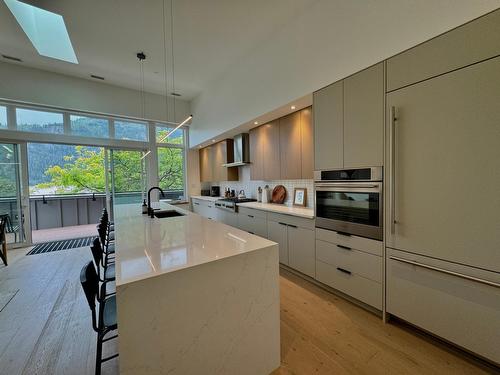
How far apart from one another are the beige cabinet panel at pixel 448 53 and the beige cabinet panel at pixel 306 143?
1201 millimetres

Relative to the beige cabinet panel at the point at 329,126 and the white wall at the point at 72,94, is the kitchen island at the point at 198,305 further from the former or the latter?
the white wall at the point at 72,94

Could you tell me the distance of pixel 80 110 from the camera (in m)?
4.94

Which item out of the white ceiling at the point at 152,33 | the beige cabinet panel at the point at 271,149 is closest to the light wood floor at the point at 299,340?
the beige cabinet panel at the point at 271,149

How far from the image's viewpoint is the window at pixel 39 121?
4.57 meters

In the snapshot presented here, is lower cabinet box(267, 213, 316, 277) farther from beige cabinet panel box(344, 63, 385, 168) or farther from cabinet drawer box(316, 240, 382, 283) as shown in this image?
beige cabinet panel box(344, 63, 385, 168)

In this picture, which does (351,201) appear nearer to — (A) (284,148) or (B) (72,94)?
(A) (284,148)

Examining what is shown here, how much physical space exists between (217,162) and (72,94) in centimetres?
356

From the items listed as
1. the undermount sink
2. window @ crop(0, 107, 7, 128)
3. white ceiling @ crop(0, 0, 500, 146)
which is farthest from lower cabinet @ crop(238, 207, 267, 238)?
window @ crop(0, 107, 7, 128)

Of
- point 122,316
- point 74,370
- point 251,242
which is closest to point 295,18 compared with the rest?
point 251,242

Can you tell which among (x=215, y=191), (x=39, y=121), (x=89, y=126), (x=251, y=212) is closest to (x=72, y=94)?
(x=89, y=126)

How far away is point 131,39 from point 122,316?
13.3ft

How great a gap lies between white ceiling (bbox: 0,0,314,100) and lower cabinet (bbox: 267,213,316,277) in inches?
110

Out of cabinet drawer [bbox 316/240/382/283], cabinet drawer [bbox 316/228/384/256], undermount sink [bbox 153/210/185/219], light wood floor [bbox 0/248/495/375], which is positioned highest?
undermount sink [bbox 153/210/185/219]

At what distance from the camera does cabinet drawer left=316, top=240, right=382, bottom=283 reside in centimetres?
209
